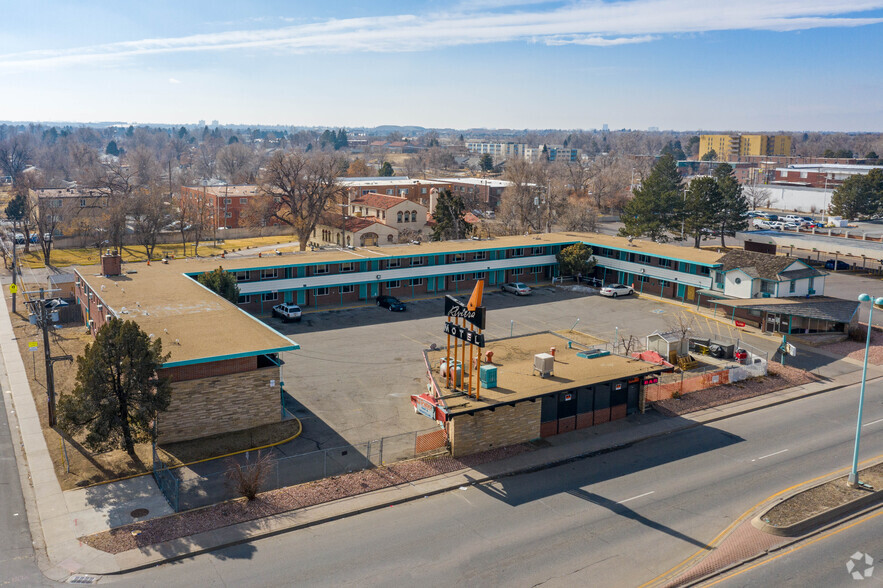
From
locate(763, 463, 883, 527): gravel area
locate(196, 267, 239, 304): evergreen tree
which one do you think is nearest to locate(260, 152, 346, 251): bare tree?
locate(196, 267, 239, 304): evergreen tree

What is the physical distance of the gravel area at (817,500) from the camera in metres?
26.0

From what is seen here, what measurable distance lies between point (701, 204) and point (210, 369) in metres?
67.5

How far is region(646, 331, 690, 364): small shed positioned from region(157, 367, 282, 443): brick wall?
25.4 meters

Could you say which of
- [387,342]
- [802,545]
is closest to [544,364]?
[802,545]

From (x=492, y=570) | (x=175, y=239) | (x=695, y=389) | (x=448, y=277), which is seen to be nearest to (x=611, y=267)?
(x=448, y=277)

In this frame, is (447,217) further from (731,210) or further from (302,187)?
(731,210)

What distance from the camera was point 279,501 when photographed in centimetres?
2697

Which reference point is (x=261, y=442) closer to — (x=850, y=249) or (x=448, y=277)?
(x=448, y=277)

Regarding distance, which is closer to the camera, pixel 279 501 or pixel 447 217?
pixel 279 501

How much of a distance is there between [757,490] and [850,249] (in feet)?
211

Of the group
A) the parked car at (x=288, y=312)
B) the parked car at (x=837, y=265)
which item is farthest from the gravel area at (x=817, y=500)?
the parked car at (x=837, y=265)

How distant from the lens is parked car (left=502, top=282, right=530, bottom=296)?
2633 inches

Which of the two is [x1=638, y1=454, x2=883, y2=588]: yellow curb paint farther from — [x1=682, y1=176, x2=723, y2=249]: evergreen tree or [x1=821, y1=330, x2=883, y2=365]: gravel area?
[x1=682, y1=176, x2=723, y2=249]: evergreen tree

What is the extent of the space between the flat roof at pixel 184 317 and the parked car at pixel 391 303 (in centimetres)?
1680
